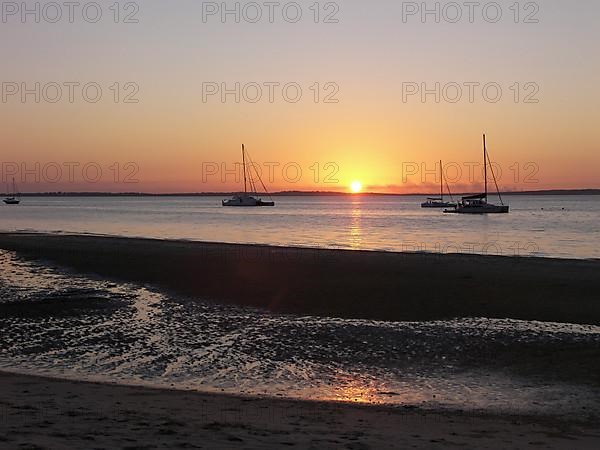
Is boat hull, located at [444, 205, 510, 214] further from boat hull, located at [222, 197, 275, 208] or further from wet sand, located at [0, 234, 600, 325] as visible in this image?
wet sand, located at [0, 234, 600, 325]

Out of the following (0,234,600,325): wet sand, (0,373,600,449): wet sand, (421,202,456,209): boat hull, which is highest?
(0,373,600,449): wet sand

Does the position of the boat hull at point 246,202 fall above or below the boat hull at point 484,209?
above

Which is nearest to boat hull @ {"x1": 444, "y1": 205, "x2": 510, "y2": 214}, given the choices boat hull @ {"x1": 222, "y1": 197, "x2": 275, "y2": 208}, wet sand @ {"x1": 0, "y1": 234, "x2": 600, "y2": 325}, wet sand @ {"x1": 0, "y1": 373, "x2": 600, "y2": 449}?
boat hull @ {"x1": 222, "y1": 197, "x2": 275, "y2": 208}

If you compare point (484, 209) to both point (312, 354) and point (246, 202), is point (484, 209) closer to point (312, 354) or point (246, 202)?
point (246, 202)

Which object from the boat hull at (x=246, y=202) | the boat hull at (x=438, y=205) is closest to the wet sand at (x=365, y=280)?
the boat hull at (x=246, y=202)

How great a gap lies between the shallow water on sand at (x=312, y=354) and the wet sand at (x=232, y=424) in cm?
89

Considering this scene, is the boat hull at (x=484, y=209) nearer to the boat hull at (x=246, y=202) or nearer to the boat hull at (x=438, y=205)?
the boat hull at (x=438, y=205)

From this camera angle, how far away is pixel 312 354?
1344cm

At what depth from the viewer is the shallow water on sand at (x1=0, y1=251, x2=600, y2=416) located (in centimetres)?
1084

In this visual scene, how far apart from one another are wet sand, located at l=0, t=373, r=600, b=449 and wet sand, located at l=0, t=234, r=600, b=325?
8267 millimetres

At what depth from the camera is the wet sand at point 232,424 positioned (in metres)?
7.40

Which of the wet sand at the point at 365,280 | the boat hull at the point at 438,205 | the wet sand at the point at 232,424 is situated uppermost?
the wet sand at the point at 232,424

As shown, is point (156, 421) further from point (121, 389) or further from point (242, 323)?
point (242, 323)

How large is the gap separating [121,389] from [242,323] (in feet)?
21.3
